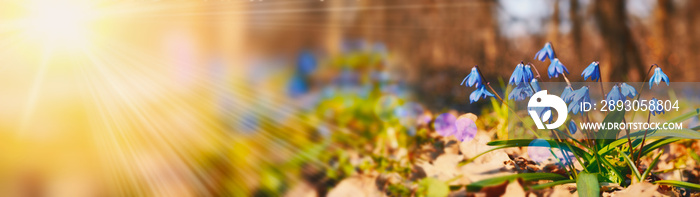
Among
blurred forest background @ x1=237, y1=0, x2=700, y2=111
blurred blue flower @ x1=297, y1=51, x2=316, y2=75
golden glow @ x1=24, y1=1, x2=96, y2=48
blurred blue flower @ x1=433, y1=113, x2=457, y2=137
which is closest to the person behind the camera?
golden glow @ x1=24, y1=1, x2=96, y2=48

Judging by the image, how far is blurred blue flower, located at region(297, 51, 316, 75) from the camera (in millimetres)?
2004

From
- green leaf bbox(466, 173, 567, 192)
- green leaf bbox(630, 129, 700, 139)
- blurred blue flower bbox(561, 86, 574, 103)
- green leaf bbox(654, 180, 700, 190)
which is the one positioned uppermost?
blurred blue flower bbox(561, 86, 574, 103)

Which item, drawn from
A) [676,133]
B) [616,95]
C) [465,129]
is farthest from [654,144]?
[465,129]

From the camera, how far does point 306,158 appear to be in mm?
1457

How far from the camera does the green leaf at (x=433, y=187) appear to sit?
1.07 meters

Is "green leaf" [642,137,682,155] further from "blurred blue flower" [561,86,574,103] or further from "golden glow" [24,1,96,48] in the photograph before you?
"golden glow" [24,1,96,48]

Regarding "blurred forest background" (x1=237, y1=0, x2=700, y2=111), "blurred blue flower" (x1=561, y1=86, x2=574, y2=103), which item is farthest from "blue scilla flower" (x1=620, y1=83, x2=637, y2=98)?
"blurred forest background" (x1=237, y1=0, x2=700, y2=111)

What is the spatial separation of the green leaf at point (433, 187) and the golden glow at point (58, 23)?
4.39 feet

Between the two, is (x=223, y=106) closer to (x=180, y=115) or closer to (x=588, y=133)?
(x=180, y=115)

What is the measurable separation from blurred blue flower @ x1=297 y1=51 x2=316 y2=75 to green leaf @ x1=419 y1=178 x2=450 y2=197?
1.02 meters

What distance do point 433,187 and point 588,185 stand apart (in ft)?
1.29

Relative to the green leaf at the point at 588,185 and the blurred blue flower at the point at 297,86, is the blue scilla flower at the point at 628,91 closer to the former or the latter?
the green leaf at the point at 588,185

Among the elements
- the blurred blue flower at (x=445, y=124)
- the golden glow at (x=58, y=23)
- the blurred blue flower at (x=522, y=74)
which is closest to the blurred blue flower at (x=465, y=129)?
the blurred blue flower at (x=445, y=124)

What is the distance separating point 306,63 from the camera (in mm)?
2053
